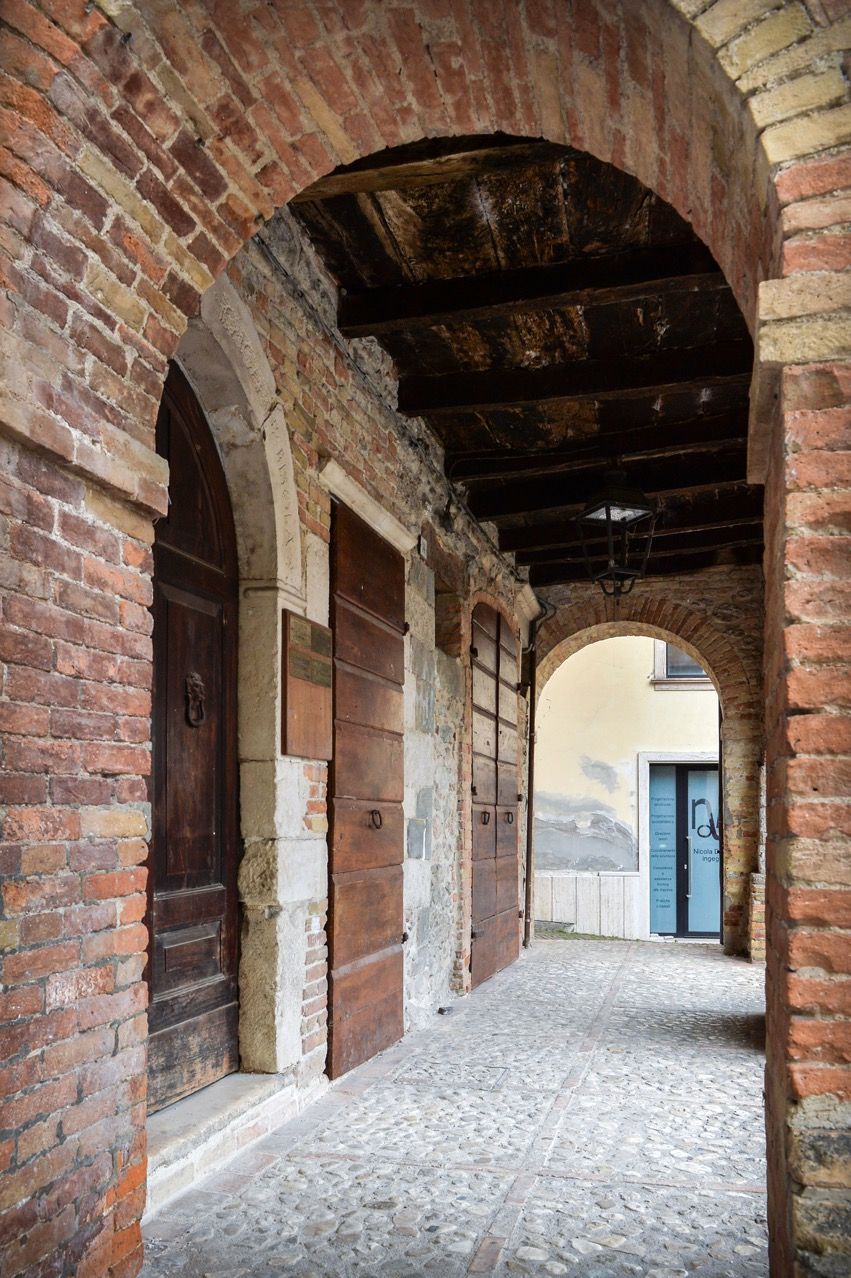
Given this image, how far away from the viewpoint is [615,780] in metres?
15.6

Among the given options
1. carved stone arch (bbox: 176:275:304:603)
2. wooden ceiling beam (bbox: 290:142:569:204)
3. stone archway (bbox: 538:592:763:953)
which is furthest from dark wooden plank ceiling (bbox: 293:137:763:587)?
stone archway (bbox: 538:592:763:953)

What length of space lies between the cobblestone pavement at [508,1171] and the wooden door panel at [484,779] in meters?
2.01

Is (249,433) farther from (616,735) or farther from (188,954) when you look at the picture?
(616,735)

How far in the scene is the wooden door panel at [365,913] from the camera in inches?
188

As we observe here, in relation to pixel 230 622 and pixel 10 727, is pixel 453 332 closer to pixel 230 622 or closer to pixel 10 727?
pixel 230 622

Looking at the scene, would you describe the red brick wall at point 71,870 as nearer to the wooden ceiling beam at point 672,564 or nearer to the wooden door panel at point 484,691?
the wooden door panel at point 484,691

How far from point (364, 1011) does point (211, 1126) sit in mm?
1637

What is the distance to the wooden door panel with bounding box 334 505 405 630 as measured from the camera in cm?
499

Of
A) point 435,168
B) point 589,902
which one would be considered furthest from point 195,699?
point 589,902

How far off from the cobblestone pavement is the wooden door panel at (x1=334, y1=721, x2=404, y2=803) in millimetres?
1281

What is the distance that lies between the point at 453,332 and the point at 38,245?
3.33 metres

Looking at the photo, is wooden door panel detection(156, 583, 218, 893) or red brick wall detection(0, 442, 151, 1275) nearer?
red brick wall detection(0, 442, 151, 1275)

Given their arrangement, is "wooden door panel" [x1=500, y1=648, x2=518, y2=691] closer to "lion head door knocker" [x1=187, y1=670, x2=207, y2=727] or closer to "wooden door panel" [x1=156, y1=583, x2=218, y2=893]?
"wooden door panel" [x1=156, y1=583, x2=218, y2=893]

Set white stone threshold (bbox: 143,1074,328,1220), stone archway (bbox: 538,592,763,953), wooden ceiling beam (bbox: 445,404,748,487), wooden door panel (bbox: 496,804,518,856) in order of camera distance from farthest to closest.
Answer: stone archway (bbox: 538,592,763,953) < wooden door panel (bbox: 496,804,518,856) < wooden ceiling beam (bbox: 445,404,748,487) < white stone threshold (bbox: 143,1074,328,1220)
